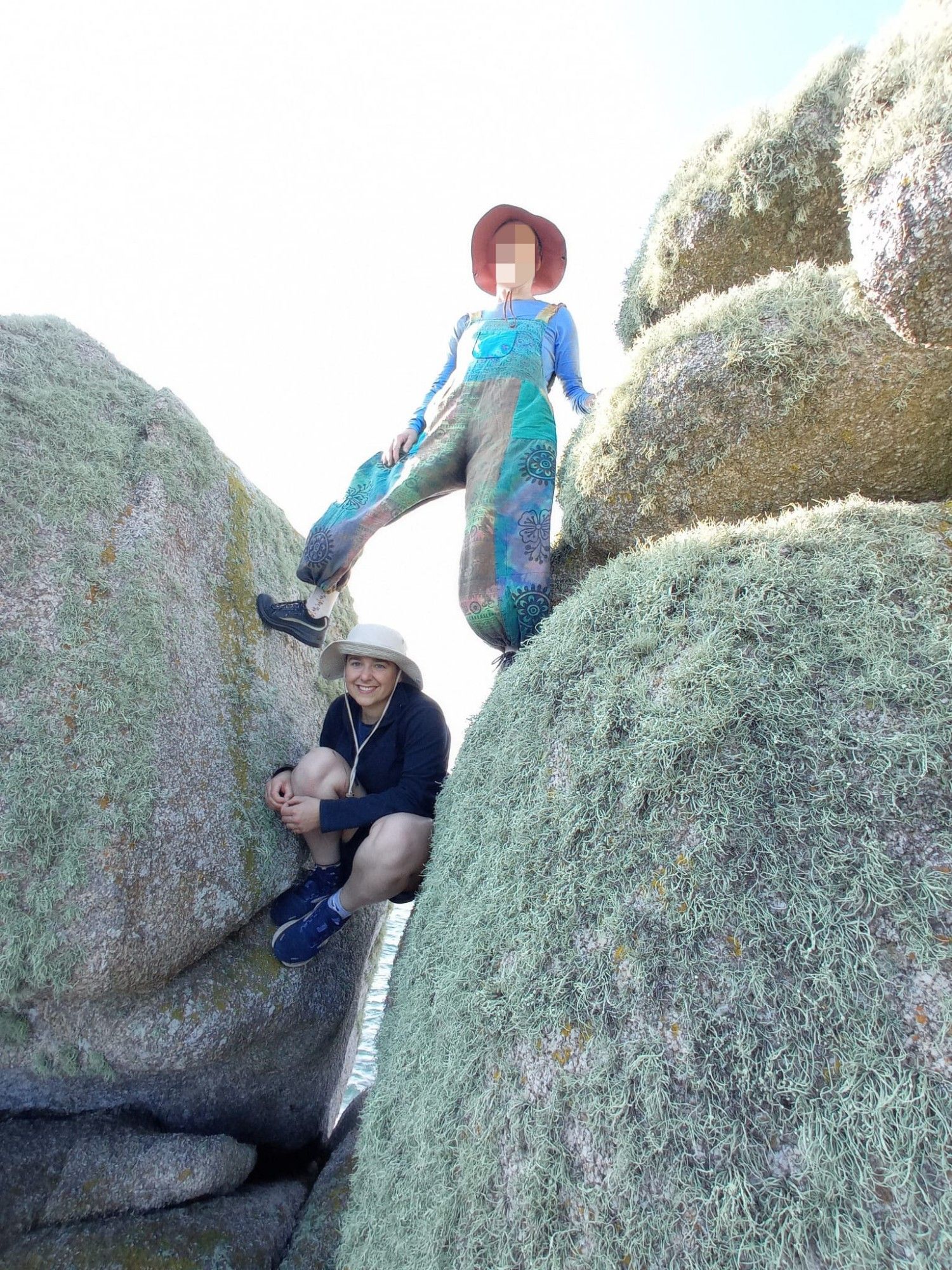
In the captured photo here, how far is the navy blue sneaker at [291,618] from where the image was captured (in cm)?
401

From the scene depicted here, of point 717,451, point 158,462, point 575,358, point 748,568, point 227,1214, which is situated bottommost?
point 227,1214

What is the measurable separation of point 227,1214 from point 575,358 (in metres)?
4.20

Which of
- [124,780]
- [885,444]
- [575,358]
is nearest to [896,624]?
[885,444]

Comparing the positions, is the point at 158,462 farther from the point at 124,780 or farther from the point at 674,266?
the point at 674,266

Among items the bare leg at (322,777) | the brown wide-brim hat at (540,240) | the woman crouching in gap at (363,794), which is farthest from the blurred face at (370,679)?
the brown wide-brim hat at (540,240)

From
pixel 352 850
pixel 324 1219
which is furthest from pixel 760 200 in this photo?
pixel 324 1219

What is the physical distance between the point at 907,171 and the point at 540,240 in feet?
7.45

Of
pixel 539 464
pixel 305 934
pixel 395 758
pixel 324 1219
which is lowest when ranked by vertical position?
pixel 324 1219

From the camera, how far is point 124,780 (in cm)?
296

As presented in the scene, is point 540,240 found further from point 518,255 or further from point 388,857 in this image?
point 388,857

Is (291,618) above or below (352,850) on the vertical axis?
above

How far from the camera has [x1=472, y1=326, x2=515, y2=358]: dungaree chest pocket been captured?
3602mm

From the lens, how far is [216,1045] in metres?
3.06

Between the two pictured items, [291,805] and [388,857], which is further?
[291,805]
